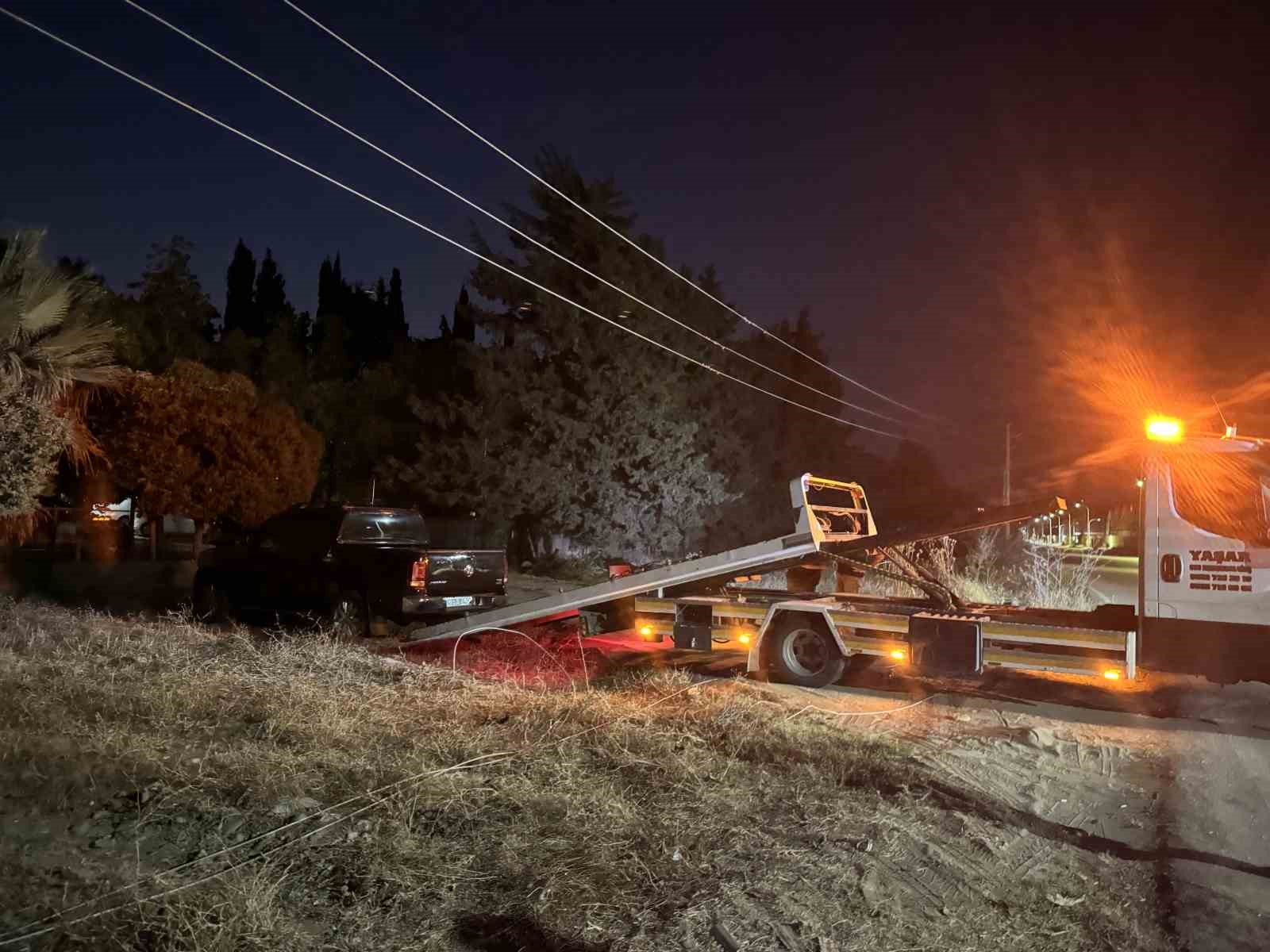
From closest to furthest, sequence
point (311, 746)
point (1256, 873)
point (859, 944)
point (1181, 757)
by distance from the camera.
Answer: point (859, 944)
point (1256, 873)
point (311, 746)
point (1181, 757)

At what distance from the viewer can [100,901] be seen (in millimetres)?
4086

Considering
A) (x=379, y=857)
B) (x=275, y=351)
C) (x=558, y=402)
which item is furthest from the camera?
(x=275, y=351)

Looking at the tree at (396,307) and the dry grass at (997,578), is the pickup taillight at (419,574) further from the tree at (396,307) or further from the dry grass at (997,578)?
the tree at (396,307)

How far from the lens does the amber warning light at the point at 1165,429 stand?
8.32 metres

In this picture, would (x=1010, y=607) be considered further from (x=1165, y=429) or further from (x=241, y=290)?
(x=241, y=290)

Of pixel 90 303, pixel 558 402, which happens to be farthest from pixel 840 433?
pixel 90 303

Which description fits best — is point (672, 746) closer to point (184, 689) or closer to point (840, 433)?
point (184, 689)

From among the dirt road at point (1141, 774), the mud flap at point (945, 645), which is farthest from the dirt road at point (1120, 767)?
the mud flap at point (945, 645)

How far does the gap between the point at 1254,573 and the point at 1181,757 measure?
5.57 feet

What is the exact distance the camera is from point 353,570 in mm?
12539

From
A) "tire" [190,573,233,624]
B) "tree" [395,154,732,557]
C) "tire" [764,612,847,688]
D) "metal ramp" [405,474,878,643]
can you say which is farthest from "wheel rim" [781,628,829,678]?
"tree" [395,154,732,557]

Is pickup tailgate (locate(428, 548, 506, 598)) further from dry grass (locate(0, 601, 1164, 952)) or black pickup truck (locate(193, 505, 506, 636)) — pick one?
dry grass (locate(0, 601, 1164, 952))

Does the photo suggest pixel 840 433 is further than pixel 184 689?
Yes

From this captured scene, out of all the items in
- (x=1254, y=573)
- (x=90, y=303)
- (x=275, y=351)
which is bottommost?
(x=1254, y=573)
